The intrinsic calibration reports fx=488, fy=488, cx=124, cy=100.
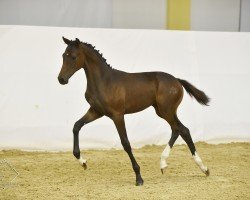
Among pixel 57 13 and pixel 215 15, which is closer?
pixel 57 13

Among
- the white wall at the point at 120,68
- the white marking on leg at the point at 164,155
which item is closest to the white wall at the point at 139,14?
the white wall at the point at 120,68

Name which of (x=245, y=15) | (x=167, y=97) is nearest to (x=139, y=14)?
(x=245, y=15)

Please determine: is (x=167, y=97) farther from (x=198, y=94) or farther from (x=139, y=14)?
(x=139, y=14)

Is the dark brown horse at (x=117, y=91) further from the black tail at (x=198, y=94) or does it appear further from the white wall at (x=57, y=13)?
the white wall at (x=57, y=13)

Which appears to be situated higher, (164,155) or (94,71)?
(94,71)

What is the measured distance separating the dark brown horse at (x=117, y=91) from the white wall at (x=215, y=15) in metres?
4.12

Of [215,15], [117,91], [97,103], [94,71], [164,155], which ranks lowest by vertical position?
[164,155]

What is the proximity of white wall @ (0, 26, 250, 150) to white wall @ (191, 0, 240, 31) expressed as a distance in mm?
1361

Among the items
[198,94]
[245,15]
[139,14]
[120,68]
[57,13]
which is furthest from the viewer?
[245,15]

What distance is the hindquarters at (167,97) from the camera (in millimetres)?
5992

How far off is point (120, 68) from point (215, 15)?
120 inches

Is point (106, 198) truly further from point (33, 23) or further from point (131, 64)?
point (33, 23)

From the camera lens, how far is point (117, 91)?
5715mm

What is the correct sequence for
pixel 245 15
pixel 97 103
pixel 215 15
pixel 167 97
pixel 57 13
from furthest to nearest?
→ 1. pixel 245 15
2. pixel 215 15
3. pixel 57 13
4. pixel 167 97
5. pixel 97 103
